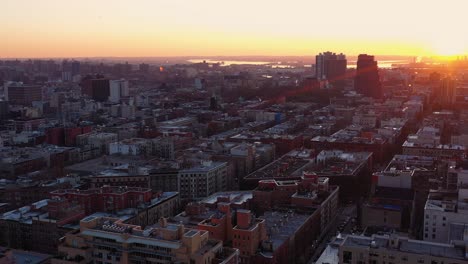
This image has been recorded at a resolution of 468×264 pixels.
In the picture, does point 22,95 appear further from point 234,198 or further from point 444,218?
point 444,218

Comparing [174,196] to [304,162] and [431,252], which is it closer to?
[304,162]

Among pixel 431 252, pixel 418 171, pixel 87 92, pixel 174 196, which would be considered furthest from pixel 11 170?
pixel 87 92

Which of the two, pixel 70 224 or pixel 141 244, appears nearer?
pixel 141 244

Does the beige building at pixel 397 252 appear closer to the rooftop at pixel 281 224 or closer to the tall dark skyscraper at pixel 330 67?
the rooftop at pixel 281 224

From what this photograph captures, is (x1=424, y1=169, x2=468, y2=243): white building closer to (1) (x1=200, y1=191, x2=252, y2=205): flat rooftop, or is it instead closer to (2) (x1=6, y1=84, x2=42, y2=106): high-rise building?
(1) (x1=200, y1=191, x2=252, y2=205): flat rooftop

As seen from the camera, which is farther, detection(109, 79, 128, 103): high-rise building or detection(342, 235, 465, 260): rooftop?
detection(109, 79, 128, 103): high-rise building

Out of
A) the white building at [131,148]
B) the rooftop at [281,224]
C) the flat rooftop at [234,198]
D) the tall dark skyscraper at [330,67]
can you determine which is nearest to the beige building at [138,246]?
the rooftop at [281,224]

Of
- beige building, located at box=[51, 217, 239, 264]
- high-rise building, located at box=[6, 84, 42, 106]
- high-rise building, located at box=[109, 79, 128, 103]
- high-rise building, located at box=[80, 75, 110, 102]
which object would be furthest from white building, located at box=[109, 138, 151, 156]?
high-rise building, located at box=[80, 75, 110, 102]
